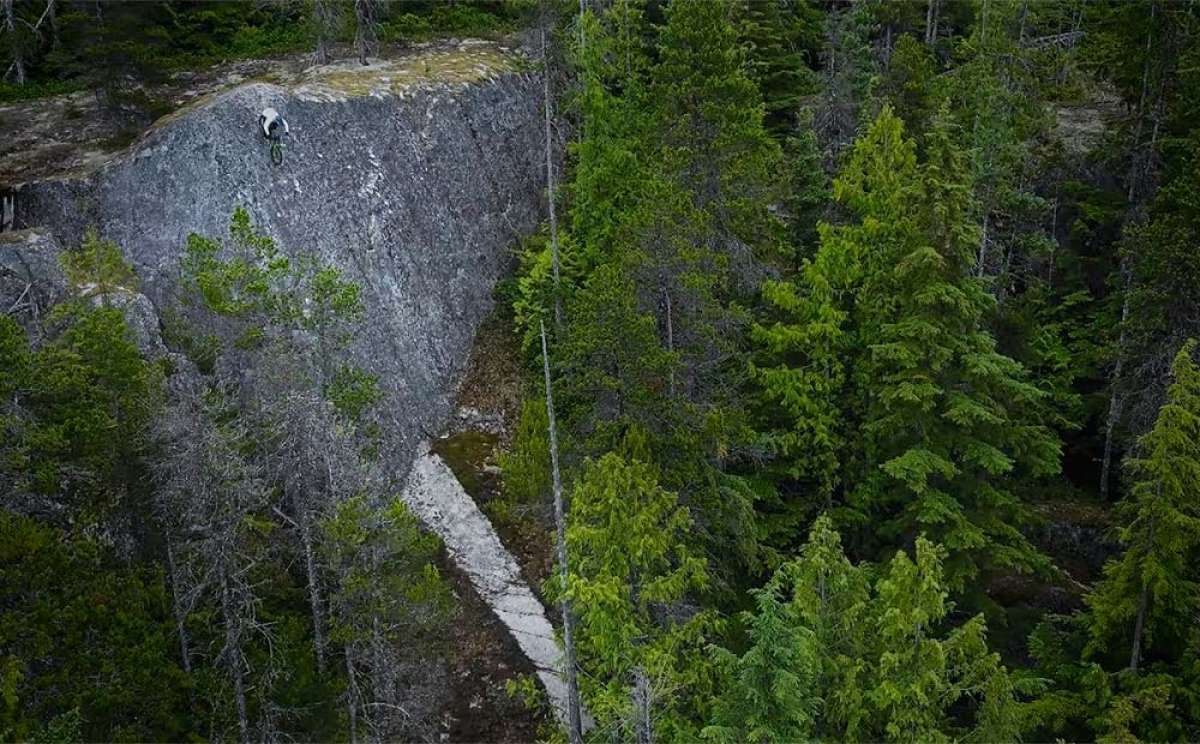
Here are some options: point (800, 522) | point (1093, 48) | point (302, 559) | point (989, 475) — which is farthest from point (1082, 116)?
point (302, 559)

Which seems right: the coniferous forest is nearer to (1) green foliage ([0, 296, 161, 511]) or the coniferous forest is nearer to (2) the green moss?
(1) green foliage ([0, 296, 161, 511])

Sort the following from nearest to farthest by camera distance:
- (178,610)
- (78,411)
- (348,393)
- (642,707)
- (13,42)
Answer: (642,707)
(78,411)
(178,610)
(348,393)
(13,42)

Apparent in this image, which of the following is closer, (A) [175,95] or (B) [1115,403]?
(B) [1115,403]

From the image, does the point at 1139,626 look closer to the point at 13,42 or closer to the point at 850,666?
the point at 850,666

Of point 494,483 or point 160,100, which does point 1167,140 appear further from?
point 160,100

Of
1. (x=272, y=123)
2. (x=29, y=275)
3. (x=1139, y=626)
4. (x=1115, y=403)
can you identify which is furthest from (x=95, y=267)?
(x=1115, y=403)

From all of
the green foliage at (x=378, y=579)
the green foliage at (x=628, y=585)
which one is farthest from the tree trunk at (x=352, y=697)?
the green foliage at (x=628, y=585)

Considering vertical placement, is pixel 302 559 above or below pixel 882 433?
below

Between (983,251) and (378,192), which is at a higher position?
(378,192)
